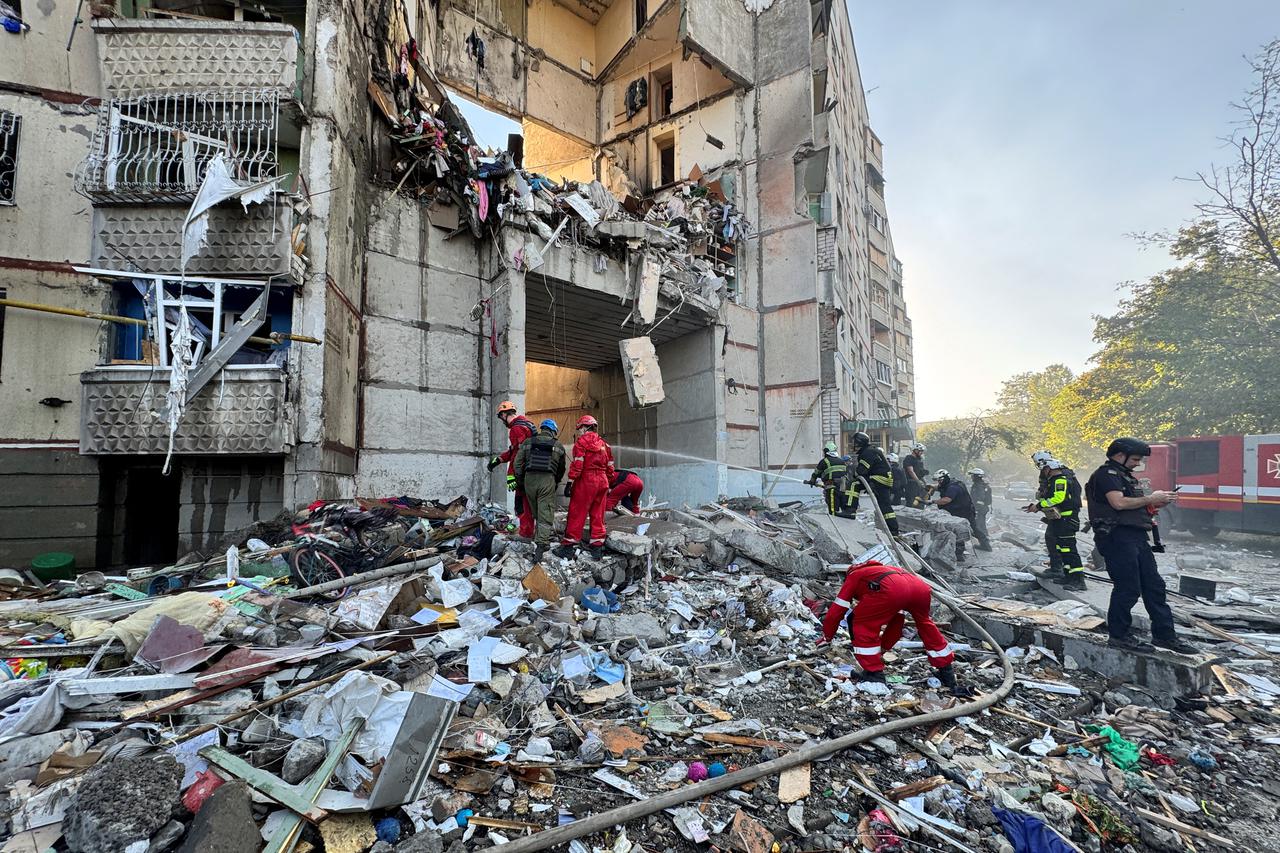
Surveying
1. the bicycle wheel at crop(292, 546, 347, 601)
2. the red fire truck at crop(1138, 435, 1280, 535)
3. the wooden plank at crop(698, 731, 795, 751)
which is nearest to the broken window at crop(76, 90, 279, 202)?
the bicycle wheel at crop(292, 546, 347, 601)

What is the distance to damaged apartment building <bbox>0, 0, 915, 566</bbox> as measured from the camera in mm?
6586

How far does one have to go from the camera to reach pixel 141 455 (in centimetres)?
689

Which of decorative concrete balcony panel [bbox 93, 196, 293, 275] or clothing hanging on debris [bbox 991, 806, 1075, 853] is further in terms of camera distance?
decorative concrete balcony panel [bbox 93, 196, 293, 275]

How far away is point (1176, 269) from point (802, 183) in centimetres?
1735

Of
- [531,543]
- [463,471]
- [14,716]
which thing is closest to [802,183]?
[463,471]

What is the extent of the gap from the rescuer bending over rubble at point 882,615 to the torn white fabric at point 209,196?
801 cm

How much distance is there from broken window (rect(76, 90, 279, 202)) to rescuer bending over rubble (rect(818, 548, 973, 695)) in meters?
8.66

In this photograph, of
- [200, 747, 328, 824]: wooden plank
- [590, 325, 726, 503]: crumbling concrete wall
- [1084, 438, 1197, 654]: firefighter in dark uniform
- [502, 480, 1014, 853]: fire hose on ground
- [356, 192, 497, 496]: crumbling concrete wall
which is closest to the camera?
[502, 480, 1014, 853]: fire hose on ground

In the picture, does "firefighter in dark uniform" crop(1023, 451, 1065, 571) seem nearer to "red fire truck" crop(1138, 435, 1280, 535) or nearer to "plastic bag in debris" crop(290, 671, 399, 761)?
"red fire truck" crop(1138, 435, 1280, 535)

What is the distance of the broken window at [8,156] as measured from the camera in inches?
258

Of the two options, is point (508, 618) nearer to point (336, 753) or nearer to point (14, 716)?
point (336, 753)

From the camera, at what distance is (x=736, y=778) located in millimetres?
2740

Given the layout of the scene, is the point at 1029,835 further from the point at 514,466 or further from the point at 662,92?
the point at 662,92

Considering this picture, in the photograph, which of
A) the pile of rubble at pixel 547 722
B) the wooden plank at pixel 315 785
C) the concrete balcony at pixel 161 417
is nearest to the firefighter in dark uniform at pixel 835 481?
the pile of rubble at pixel 547 722
